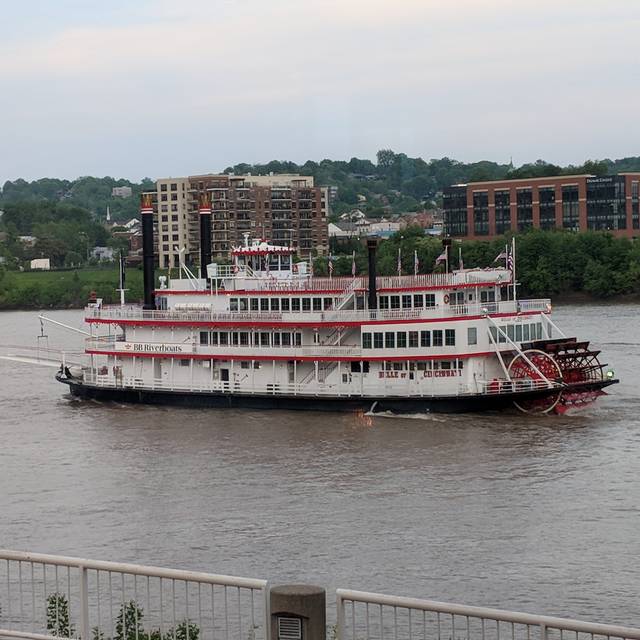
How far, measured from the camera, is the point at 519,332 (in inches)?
1679

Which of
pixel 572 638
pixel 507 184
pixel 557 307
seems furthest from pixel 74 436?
pixel 507 184

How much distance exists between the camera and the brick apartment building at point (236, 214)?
14000 centimetres

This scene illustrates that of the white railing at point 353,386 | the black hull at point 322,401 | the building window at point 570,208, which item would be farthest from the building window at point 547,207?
A: the white railing at point 353,386

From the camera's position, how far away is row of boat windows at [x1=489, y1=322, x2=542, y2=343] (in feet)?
137

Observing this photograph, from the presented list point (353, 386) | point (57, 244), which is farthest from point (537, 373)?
point (57, 244)

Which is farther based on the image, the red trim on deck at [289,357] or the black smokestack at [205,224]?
the black smokestack at [205,224]

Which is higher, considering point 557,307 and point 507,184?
point 507,184

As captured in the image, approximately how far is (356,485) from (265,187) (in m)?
114

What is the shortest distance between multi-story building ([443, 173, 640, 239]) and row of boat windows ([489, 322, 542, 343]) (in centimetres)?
8142

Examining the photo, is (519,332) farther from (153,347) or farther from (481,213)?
(481,213)

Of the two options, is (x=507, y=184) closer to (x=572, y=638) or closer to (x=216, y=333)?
(x=216, y=333)

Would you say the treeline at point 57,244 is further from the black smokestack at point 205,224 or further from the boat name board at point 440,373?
the boat name board at point 440,373

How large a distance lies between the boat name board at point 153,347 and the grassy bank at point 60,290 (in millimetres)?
63247

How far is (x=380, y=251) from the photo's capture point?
4542 inches
